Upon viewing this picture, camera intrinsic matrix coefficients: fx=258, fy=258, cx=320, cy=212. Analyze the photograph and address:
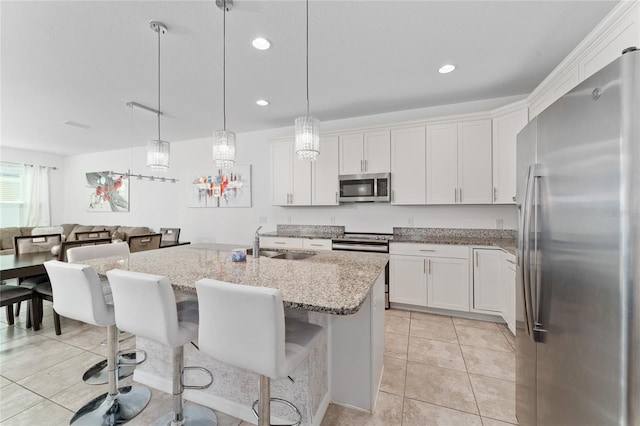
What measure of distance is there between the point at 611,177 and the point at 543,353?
2.70 ft

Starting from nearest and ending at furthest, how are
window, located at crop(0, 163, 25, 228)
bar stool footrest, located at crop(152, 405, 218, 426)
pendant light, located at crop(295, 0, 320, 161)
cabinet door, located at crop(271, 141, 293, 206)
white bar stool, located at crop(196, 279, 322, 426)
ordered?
white bar stool, located at crop(196, 279, 322, 426)
bar stool footrest, located at crop(152, 405, 218, 426)
pendant light, located at crop(295, 0, 320, 161)
cabinet door, located at crop(271, 141, 293, 206)
window, located at crop(0, 163, 25, 228)

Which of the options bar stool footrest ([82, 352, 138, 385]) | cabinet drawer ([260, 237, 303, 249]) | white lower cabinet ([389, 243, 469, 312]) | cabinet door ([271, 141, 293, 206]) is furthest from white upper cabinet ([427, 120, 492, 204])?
bar stool footrest ([82, 352, 138, 385])

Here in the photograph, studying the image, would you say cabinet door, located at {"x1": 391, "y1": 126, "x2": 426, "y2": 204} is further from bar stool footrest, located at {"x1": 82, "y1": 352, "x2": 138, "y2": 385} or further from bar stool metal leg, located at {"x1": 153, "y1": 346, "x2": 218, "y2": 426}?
bar stool footrest, located at {"x1": 82, "y1": 352, "x2": 138, "y2": 385}

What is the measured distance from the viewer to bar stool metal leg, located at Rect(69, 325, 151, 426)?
158 cm

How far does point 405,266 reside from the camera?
3275 mm

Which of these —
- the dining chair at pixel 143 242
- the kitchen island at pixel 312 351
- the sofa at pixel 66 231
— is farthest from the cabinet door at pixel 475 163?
the sofa at pixel 66 231

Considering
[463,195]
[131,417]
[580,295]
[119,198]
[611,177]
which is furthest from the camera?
[119,198]

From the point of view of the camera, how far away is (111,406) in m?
1.65

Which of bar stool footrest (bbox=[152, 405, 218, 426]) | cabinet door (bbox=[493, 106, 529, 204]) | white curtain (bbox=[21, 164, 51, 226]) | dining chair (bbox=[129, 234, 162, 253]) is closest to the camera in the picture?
bar stool footrest (bbox=[152, 405, 218, 426])

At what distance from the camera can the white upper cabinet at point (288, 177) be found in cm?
401

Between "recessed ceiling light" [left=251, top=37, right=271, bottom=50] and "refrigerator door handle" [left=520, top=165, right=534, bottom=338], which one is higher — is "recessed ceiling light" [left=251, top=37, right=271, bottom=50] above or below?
above

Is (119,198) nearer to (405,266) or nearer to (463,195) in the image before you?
(405,266)

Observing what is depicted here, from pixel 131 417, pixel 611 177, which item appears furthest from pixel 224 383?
pixel 611 177

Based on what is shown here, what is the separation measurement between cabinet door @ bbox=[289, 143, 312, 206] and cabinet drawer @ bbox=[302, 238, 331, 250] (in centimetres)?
61
